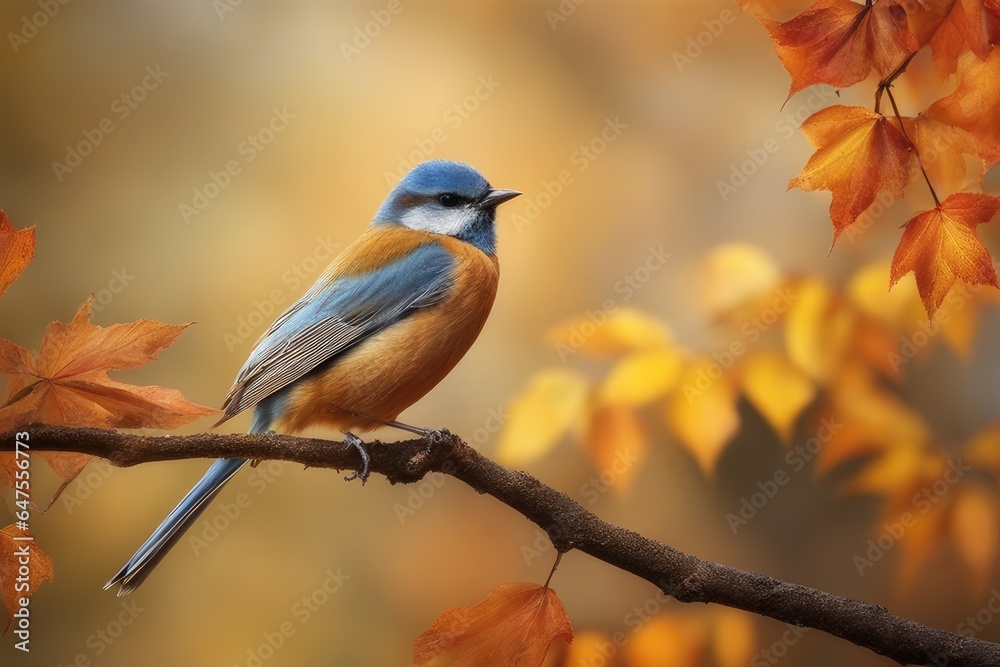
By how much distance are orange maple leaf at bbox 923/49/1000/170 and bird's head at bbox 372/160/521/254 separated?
1.89ft

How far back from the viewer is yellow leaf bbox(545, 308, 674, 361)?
158cm

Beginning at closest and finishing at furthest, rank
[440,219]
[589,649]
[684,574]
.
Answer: [684,574], [440,219], [589,649]

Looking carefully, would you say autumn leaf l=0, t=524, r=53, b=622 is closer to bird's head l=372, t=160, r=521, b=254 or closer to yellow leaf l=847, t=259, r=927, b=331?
bird's head l=372, t=160, r=521, b=254

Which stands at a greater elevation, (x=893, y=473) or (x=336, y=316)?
(x=336, y=316)

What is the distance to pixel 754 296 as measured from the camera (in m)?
1.62

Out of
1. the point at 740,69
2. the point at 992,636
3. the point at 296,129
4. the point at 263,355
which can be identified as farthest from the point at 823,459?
the point at 296,129

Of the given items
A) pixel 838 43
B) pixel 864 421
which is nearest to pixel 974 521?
pixel 864 421

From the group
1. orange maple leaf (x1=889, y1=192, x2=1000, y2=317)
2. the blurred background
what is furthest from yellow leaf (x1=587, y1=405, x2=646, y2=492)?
orange maple leaf (x1=889, y1=192, x2=1000, y2=317)

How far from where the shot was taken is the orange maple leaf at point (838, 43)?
0.77 metres

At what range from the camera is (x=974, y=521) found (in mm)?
1559

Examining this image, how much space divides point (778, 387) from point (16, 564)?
1.25m

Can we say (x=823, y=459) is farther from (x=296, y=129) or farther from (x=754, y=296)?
(x=296, y=129)

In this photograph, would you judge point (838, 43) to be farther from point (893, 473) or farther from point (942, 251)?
point (893, 473)

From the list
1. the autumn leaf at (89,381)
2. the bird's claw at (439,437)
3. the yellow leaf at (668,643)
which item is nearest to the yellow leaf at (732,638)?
the yellow leaf at (668,643)
